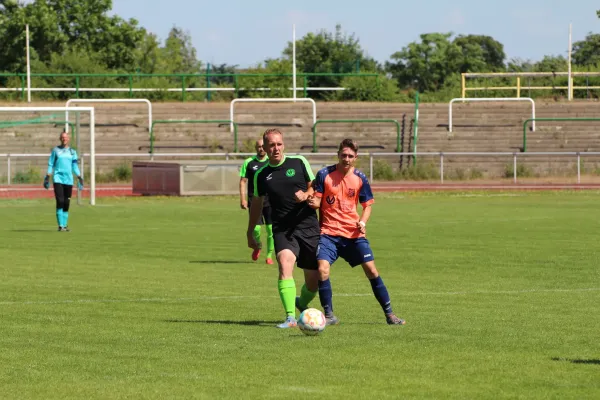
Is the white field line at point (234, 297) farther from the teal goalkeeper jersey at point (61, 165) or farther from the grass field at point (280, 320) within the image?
the teal goalkeeper jersey at point (61, 165)

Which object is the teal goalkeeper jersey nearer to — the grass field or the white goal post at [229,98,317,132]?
the grass field

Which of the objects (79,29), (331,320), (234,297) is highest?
(79,29)

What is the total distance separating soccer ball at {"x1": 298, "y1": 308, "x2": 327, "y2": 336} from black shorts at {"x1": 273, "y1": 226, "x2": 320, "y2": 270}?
0.89m

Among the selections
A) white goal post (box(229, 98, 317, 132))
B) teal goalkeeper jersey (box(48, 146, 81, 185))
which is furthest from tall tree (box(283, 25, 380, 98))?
teal goalkeeper jersey (box(48, 146, 81, 185))

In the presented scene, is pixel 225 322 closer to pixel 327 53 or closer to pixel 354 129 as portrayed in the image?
pixel 354 129

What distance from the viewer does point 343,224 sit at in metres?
11.0

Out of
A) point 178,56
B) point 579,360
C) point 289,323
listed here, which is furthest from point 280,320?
point 178,56

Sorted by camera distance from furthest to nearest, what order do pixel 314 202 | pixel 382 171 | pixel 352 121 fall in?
pixel 352 121 < pixel 382 171 < pixel 314 202

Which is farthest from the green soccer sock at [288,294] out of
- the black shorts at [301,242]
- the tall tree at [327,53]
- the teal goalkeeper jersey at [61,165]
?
the tall tree at [327,53]

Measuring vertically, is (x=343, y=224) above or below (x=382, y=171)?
above

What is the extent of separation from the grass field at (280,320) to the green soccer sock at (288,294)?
330 millimetres

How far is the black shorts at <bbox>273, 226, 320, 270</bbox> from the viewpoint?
10922mm

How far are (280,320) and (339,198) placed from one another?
1.42 metres

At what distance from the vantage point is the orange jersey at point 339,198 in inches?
433
